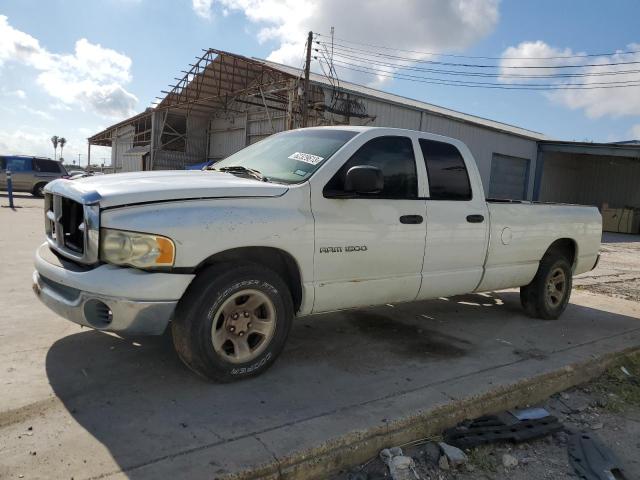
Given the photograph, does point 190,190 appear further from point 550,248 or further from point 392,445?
point 550,248

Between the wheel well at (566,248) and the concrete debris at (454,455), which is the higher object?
the wheel well at (566,248)

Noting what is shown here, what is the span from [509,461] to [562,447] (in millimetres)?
528

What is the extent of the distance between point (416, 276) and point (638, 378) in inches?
90.6

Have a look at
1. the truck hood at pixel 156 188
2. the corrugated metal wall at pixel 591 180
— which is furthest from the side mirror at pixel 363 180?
the corrugated metal wall at pixel 591 180

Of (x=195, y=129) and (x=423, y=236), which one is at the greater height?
(x=195, y=129)

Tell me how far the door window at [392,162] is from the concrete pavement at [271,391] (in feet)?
4.52

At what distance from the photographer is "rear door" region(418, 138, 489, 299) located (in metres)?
4.61

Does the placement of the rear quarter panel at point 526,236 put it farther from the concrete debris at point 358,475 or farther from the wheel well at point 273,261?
the concrete debris at point 358,475

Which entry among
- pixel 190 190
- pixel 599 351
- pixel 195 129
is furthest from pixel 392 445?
pixel 195 129

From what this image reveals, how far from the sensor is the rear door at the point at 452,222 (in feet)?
15.1

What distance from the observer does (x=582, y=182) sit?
1299 inches

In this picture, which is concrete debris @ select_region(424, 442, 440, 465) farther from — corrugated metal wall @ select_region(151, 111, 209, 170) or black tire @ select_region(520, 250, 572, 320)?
corrugated metal wall @ select_region(151, 111, 209, 170)

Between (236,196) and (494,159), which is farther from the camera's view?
(494,159)

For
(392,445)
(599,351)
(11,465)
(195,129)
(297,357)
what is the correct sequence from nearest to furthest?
(11,465) < (392,445) < (297,357) < (599,351) < (195,129)
